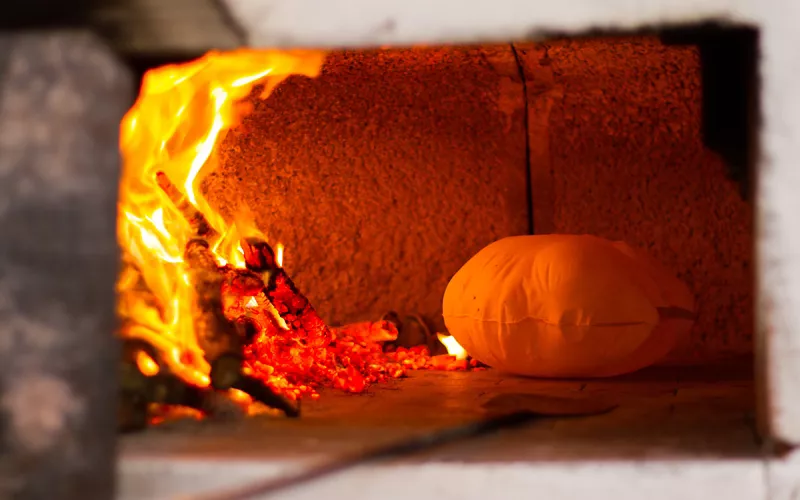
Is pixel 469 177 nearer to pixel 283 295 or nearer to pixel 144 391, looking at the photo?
pixel 283 295

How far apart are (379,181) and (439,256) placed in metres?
0.30

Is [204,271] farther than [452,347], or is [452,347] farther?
[452,347]

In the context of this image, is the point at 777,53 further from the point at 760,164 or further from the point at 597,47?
the point at 597,47

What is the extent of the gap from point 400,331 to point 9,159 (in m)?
1.52

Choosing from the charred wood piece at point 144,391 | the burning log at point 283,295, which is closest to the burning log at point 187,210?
the burning log at point 283,295

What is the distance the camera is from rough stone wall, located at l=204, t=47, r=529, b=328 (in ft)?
8.39

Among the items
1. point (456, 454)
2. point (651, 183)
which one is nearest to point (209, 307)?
point (456, 454)

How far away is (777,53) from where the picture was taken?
116cm

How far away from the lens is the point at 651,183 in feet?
8.22

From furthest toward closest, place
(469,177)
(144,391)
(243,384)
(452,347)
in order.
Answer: (469,177) → (452,347) → (243,384) → (144,391)

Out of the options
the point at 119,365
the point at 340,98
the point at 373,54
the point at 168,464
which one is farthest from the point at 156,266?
the point at 340,98

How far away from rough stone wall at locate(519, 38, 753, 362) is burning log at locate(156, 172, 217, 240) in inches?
41.1

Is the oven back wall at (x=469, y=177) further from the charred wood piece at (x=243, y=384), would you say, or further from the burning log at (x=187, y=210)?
the charred wood piece at (x=243, y=384)

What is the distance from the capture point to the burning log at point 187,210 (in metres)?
1.90
